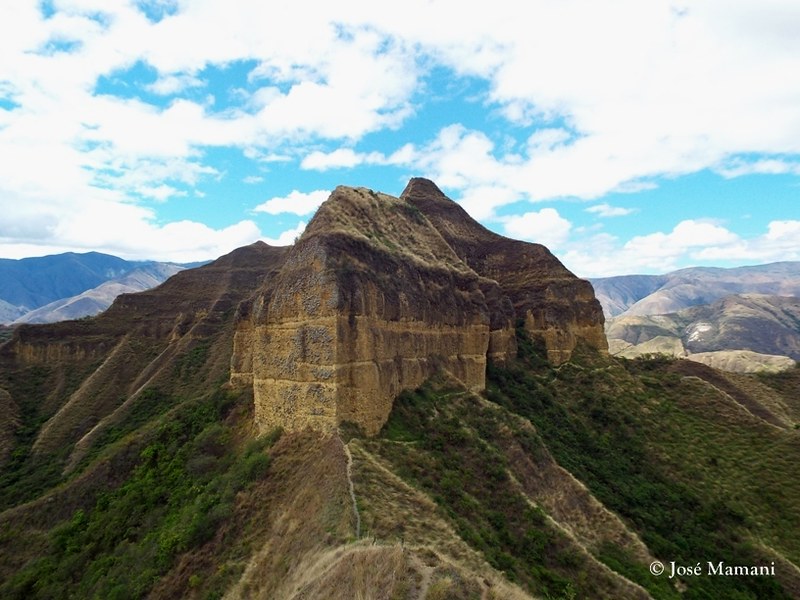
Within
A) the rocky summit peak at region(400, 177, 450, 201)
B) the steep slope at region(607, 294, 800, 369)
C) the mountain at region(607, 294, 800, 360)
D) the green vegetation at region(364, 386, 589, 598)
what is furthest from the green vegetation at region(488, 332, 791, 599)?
the mountain at region(607, 294, 800, 360)

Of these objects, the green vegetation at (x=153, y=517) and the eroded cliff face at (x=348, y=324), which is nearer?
the green vegetation at (x=153, y=517)

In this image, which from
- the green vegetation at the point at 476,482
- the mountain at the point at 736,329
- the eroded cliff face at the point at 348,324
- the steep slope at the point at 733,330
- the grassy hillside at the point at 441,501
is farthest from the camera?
the mountain at the point at 736,329

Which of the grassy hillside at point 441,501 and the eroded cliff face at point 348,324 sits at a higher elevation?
the eroded cliff face at point 348,324

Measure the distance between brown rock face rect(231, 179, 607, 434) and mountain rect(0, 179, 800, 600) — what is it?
15cm

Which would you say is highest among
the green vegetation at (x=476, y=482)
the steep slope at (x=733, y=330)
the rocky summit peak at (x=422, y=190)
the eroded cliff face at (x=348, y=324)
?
the rocky summit peak at (x=422, y=190)

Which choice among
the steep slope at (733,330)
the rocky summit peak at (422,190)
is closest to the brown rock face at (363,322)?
the rocky summit peak at (422,190)

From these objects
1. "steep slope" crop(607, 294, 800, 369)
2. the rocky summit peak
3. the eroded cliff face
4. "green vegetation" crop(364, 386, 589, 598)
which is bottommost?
"steep slope" crop(607, 294, 800, 369)

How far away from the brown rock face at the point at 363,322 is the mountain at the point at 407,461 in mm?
147

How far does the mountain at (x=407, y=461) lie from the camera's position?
61.0 feet

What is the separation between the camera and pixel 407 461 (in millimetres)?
22484

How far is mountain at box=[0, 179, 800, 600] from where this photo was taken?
18.6m

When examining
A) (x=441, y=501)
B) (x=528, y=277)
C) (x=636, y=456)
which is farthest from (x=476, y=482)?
(x=528, y=277)

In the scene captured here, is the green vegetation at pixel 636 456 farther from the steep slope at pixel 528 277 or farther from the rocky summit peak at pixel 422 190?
the rocky summit peak at pixel 422 190

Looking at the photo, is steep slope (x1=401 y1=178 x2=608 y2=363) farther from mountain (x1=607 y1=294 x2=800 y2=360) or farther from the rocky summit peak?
mountain (x1=607 y1=294 x2=800 y2=360)
